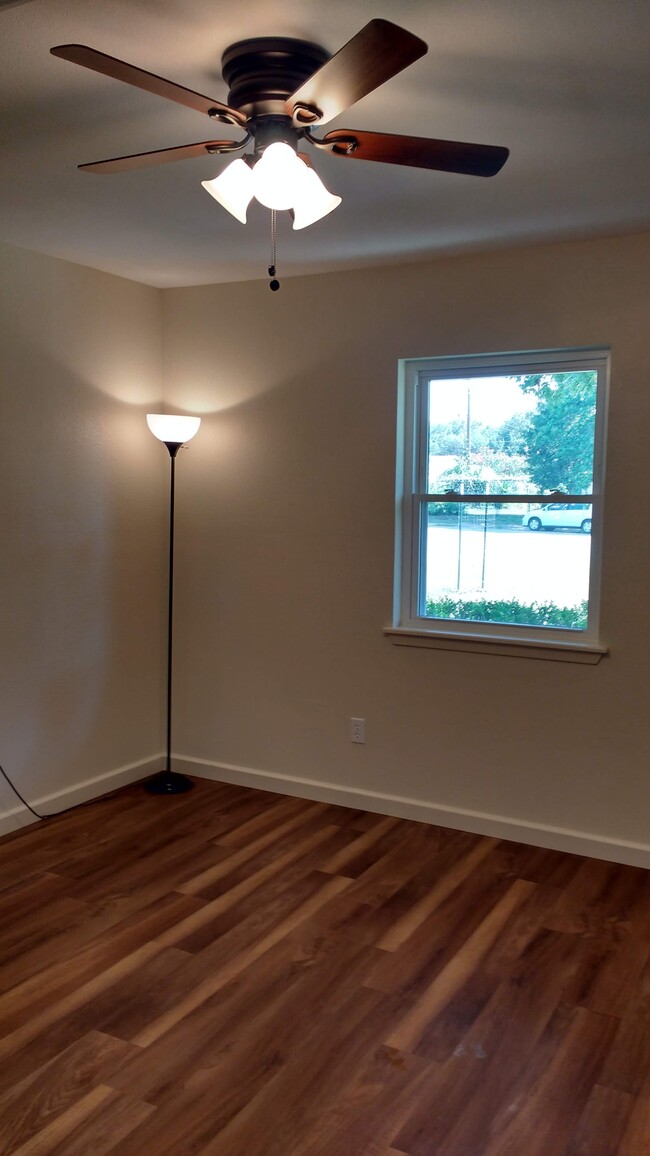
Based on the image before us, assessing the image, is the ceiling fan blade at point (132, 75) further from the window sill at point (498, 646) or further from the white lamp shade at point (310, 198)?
the window sill at point (498, 646)

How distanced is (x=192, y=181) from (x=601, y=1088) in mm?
2736

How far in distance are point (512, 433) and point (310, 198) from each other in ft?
6.10

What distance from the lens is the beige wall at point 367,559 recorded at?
11.0ft

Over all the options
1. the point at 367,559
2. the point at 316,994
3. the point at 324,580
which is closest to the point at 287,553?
the point at 324,580

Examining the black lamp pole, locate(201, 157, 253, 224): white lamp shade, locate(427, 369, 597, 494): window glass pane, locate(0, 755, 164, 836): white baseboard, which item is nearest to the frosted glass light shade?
locate(201, 157, 253, 224): white lamp shade

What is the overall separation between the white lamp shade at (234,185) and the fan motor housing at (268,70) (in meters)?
0.11

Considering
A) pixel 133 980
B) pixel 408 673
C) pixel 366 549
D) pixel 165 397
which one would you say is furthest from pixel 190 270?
pixel 133 980

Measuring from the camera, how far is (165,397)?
4.36 metres

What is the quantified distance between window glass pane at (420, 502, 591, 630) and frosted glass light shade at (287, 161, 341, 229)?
188 centimetres

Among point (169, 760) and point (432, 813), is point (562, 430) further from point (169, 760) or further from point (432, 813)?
point (169, 760)

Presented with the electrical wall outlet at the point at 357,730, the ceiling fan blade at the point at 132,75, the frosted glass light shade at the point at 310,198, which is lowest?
the electrical wall outlet at the point at 357,730

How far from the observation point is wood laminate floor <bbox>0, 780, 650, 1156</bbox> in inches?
80.2

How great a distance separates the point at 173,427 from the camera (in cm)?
393

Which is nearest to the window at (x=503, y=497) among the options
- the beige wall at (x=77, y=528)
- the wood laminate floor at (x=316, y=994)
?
the wood laminate floor at (x=316, y=994)
